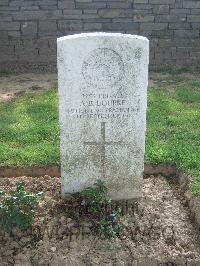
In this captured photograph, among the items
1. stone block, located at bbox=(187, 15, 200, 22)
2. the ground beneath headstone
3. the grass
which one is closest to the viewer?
the ground beneath headstone

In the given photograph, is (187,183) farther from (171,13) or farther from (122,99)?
(171,13)

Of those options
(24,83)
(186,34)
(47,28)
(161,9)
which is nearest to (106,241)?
(24,83)

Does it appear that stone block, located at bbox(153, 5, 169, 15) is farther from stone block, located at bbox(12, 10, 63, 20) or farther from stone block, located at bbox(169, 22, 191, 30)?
stone block, located at bbox(12, 10, 63, 20)

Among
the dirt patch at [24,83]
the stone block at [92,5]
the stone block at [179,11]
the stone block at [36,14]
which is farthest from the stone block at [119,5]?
the dirt patch at [24,83]

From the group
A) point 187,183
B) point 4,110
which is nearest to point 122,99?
point 187,183

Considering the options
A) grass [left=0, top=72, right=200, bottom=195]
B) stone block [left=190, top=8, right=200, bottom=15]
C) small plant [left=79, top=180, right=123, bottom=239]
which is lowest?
small plant [left=79, top=180, right=123, bottom=239]

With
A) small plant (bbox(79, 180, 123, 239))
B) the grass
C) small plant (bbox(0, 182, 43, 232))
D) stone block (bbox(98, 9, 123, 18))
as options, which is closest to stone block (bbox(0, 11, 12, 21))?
stone block (bbox(98, 9, 123, 18))

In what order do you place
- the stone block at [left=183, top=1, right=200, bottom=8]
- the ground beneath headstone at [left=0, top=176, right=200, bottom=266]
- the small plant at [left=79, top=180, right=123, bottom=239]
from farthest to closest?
1. the stone block at [left=183, top=1, right=200, bottom=8]
2. the small plant at [left=79, top=180, right=123, bottom=239]
3. the ground beneath headstone at [left=0, top=176, right=200, bottom=266]

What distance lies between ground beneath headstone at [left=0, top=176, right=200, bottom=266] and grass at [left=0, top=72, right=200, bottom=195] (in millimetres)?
474

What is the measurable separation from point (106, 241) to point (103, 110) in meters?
1.05

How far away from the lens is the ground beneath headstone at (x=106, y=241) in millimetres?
3627

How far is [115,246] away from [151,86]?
4.38 meters

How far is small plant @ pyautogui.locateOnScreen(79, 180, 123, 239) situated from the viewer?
381 centimetres

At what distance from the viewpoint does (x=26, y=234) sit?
12.4ft
